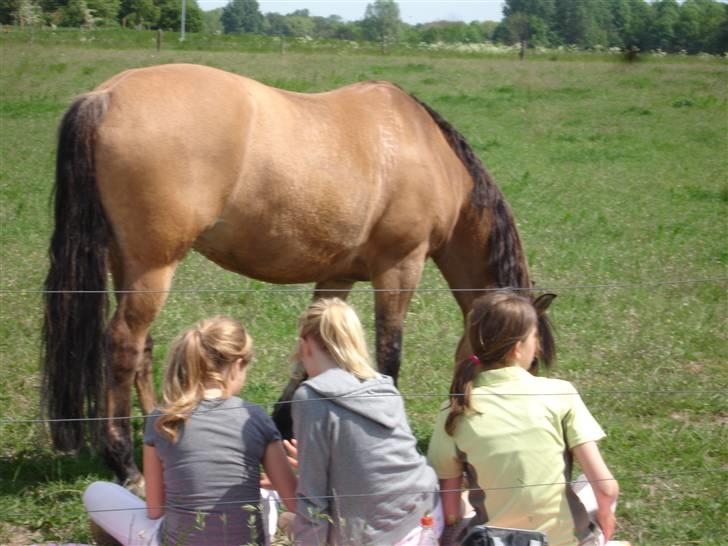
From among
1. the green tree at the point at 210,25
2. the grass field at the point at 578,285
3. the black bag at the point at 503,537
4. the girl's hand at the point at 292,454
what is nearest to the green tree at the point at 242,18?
the green tree at the point at 210,25

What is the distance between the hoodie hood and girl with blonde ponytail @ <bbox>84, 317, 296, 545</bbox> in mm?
291

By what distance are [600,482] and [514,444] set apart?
289 mm

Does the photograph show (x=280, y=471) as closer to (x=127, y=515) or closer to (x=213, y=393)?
(x=213, y=393)

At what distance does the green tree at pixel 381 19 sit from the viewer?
35.3 metres

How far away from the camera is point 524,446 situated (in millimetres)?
2758

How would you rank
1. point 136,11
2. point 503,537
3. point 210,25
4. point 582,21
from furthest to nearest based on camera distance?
point 210,25, point 582,21, point 136,11, point 503,537

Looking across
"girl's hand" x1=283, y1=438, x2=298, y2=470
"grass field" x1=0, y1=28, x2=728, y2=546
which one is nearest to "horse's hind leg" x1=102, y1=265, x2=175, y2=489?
"grass field" x1=0, y1=28, x2=728, y2=546

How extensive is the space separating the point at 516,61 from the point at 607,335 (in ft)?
56.6

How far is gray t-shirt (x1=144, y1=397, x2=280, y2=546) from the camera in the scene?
2805mm

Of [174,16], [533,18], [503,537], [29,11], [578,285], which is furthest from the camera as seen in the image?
[533,18]

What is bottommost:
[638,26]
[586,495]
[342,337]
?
[586,495]

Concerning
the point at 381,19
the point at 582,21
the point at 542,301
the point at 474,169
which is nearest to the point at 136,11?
the point at 474,169

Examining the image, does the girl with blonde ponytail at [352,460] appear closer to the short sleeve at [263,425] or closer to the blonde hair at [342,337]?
the blonde hair at [342,337]

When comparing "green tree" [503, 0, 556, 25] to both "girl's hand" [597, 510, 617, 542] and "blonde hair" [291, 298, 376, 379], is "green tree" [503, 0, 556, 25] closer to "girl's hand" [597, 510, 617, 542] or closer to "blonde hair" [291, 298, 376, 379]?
"blonde hair" [291, 298, 376, 379]
